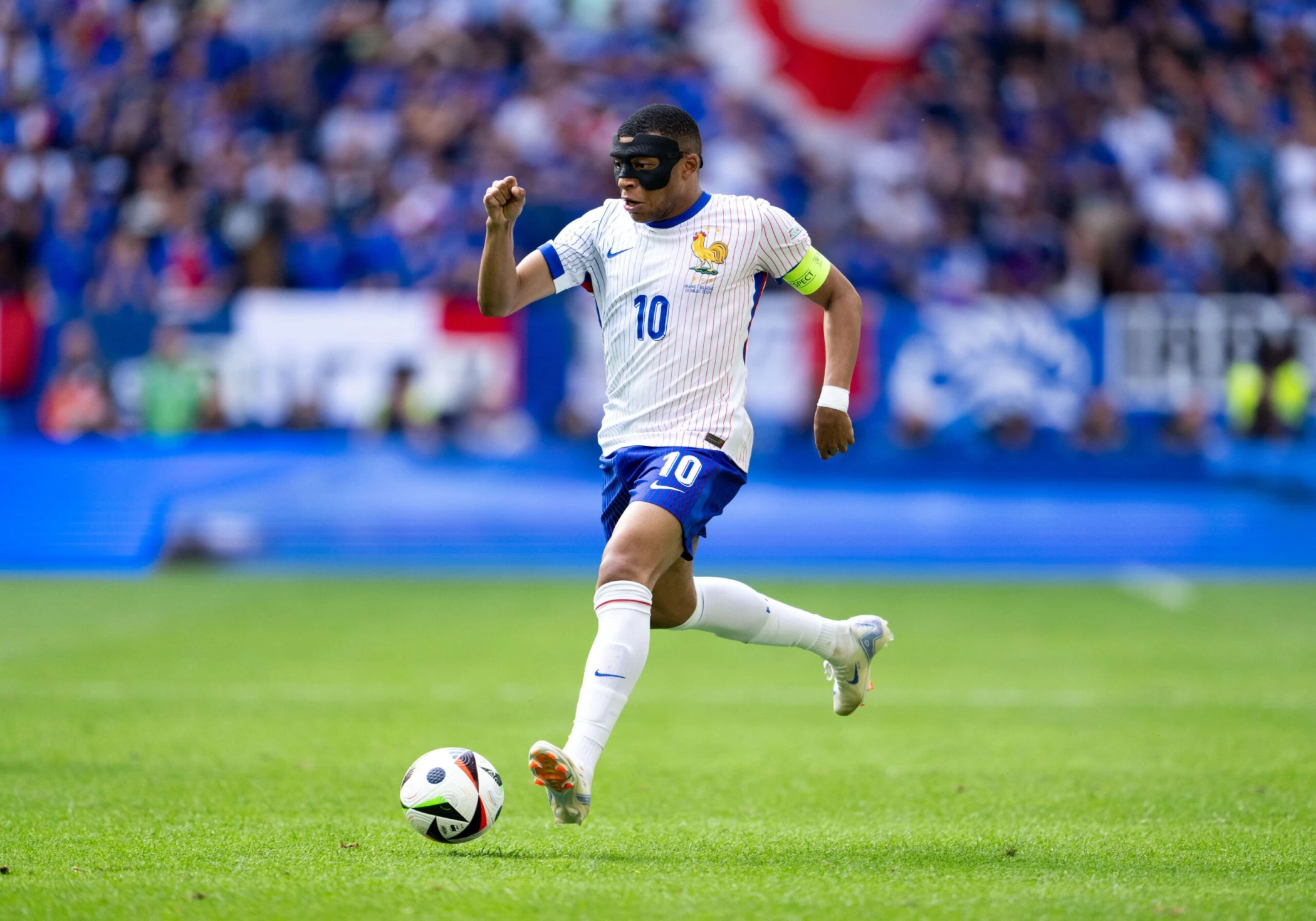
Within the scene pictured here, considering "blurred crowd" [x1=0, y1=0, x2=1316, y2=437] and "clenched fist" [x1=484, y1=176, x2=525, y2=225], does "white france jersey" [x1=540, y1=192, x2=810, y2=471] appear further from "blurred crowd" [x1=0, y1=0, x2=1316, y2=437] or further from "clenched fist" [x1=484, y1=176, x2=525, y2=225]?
"blurred crowd" [x1=0, y1=0, x2=1316, y2=437]

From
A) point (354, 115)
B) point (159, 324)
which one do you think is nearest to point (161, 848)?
point (159, 324)

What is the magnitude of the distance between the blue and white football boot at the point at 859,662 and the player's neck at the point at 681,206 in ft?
5.35

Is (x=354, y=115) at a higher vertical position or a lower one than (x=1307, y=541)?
higher

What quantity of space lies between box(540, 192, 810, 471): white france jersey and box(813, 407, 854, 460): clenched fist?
9.7 inches

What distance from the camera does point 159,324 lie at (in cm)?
1569

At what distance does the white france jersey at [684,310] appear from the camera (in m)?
5.23

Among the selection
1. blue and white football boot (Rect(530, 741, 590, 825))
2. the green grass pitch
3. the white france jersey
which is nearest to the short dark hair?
the white france jersey

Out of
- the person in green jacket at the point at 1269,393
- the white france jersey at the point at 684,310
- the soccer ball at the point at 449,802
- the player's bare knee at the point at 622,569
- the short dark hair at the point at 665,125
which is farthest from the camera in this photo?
the person in green jacket at the point at 1269,393

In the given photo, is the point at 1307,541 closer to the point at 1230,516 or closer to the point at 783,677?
the point at 1230,516

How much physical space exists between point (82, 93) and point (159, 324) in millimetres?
6394

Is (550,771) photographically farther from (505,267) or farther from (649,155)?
(649,155)

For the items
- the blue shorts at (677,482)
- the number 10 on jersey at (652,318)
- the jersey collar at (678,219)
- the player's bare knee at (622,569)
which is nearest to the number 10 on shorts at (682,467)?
the blue shorts at (677,482)

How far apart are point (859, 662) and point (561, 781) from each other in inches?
66.7

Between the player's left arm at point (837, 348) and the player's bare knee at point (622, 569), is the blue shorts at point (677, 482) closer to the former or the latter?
the player's bare knee at point (622, 569)
